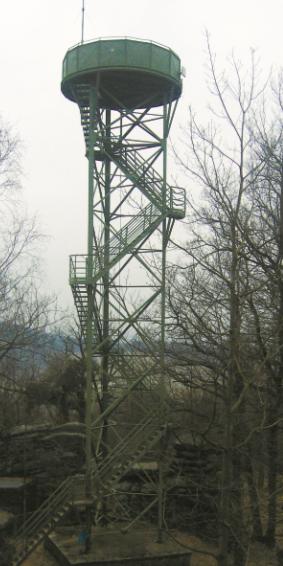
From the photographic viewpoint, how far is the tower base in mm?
12438

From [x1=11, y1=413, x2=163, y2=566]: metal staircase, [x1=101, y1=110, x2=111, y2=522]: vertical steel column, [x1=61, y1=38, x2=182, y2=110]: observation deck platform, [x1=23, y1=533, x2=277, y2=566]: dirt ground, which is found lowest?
[x1=23, y1=533, x2=277, y2=566]: dirt ground

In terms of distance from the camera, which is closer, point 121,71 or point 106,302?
point 121,71

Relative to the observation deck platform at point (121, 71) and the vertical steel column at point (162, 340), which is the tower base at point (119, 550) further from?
the observation deck platform at point (121, 71)

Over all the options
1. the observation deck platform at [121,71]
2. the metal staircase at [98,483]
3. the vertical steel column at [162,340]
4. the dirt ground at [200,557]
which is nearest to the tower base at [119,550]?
the dirt ground at [200,557]

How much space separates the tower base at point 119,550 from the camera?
12.4 meters

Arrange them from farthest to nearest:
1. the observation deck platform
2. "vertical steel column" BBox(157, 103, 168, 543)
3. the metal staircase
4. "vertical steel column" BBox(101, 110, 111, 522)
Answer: "vertical steel column" BBox(101, 110, 111, 522)
the observation deck platform
the metal staircase
"vertical steel column" BBox(157, 103, 168, 543)

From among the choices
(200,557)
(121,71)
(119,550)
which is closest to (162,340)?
(119,550)

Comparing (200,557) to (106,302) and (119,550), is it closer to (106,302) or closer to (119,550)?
(119,550)

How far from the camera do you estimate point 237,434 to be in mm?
9180

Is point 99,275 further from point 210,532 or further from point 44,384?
point 44,384

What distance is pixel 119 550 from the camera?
42.6ft

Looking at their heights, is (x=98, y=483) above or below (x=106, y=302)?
below

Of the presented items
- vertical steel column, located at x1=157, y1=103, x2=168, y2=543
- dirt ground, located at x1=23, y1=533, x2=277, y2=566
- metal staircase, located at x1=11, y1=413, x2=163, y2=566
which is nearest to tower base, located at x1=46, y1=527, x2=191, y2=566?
dirt ground, located at x1=23, y1=533, x2=277, y2=566

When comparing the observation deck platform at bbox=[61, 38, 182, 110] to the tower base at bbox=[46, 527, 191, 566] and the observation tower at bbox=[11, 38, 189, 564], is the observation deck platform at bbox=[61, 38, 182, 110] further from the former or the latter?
the tower base at bbox=[46, 527, 191, 566]
